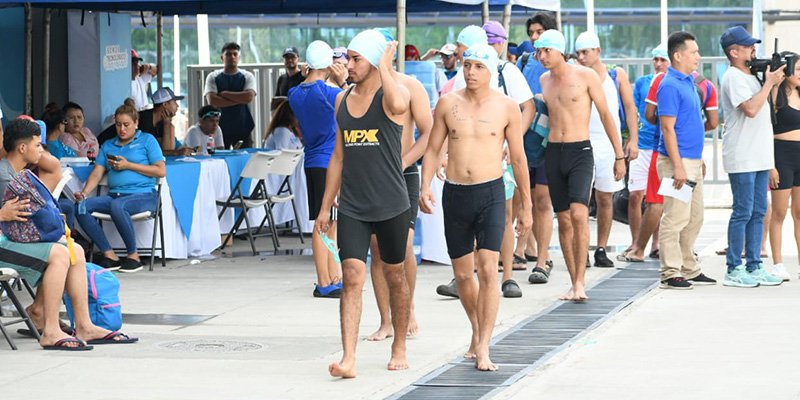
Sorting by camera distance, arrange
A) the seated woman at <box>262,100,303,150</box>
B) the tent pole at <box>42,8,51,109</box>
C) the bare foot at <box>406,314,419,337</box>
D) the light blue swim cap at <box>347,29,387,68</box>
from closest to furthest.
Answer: the light blue swim cap at <box>347,29,387,68</box>
the bare foot at <box>406,314,419,337</box>
the seated woman at <box>262,100,303,150</box>
the tent pole at <box>42,8,51,109</box>

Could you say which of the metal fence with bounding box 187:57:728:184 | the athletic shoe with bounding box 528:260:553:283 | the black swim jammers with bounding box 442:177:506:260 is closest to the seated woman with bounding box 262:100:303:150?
the metal fence with bounding box 187:57:728:184

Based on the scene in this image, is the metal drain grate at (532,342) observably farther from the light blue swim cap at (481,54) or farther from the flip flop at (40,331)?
the flip flop at (40,331)

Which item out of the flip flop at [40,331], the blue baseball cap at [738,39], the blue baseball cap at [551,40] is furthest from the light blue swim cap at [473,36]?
the flip flop at [40,331]

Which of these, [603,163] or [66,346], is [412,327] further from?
[603,163]

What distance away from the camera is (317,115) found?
11.3 m

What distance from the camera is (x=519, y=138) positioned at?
8.55m

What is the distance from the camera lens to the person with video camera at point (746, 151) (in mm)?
11336

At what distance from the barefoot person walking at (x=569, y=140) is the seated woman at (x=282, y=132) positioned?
5.51 m

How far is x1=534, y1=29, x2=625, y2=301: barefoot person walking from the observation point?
10.8m

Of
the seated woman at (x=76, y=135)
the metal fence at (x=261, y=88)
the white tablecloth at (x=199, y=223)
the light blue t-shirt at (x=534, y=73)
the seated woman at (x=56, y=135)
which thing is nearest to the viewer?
the light blue t-shirt at (x=534, y=73)

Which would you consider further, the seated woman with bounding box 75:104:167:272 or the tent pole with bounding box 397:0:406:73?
the seated woman with bounding box 75:104:167:272

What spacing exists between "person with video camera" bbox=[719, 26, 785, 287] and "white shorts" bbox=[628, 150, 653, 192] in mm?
1743

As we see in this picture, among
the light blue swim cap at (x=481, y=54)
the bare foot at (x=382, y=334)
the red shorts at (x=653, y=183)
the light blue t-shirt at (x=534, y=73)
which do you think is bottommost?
the bare foot at (x=382, y=334)

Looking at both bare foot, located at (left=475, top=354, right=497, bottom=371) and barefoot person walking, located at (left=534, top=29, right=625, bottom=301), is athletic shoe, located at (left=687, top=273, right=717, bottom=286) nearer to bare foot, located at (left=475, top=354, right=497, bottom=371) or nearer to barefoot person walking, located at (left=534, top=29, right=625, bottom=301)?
barefoot person walking, located at (left=534, top=29, right=625, bottom=301)
